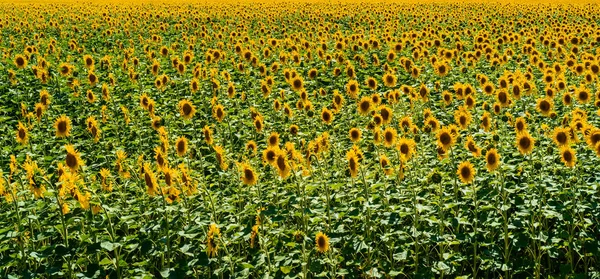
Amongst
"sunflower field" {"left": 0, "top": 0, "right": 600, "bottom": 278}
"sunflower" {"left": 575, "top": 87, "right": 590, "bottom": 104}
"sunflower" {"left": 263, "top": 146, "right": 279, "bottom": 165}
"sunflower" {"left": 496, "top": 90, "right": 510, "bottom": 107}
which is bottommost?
"sunflower field" {"left": 0, "top": 0, "right": 600, "bottom": 278}

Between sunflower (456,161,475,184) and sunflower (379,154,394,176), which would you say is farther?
sunflower (379,154,394,176)

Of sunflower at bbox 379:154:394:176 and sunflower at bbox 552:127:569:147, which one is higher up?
sunflower at bbox 552:127:569:147

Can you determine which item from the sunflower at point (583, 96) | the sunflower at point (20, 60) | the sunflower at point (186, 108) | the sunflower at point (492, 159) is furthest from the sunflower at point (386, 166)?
the sunflower at point (20, 60)

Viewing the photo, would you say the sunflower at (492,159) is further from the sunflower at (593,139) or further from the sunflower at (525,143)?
the sunflower at (593,139)

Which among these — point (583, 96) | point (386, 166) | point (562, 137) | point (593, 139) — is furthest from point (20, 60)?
point (593, 139)

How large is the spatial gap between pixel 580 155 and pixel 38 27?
810 inches

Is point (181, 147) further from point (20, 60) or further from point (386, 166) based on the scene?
point (20, 60)

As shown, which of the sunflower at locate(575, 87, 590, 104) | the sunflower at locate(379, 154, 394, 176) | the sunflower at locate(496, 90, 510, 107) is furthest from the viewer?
the sunflower at locate(575, 87, 590, 104)

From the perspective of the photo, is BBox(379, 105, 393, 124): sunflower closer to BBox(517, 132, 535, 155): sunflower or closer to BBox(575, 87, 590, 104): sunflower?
BBox(517, 132, 535, 155): sunflower

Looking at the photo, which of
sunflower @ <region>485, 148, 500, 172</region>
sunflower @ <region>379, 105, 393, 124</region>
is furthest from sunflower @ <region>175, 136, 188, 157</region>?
sunflower @ <region>485, 148, 500, 172</region>

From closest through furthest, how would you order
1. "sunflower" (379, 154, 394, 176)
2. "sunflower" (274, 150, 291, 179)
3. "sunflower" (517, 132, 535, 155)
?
"sunflower" (274, 150, 291, 179) < "sunflower" (517, 132, 535, 155) < "sunflower" (379, 154, 394, 176)

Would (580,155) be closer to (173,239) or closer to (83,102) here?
(173,239)

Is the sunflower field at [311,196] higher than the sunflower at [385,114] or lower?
lower

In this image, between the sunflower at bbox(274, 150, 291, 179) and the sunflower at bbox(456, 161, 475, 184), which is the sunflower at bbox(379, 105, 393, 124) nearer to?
the sunflower at bbox(456, 161, 475, 184)
